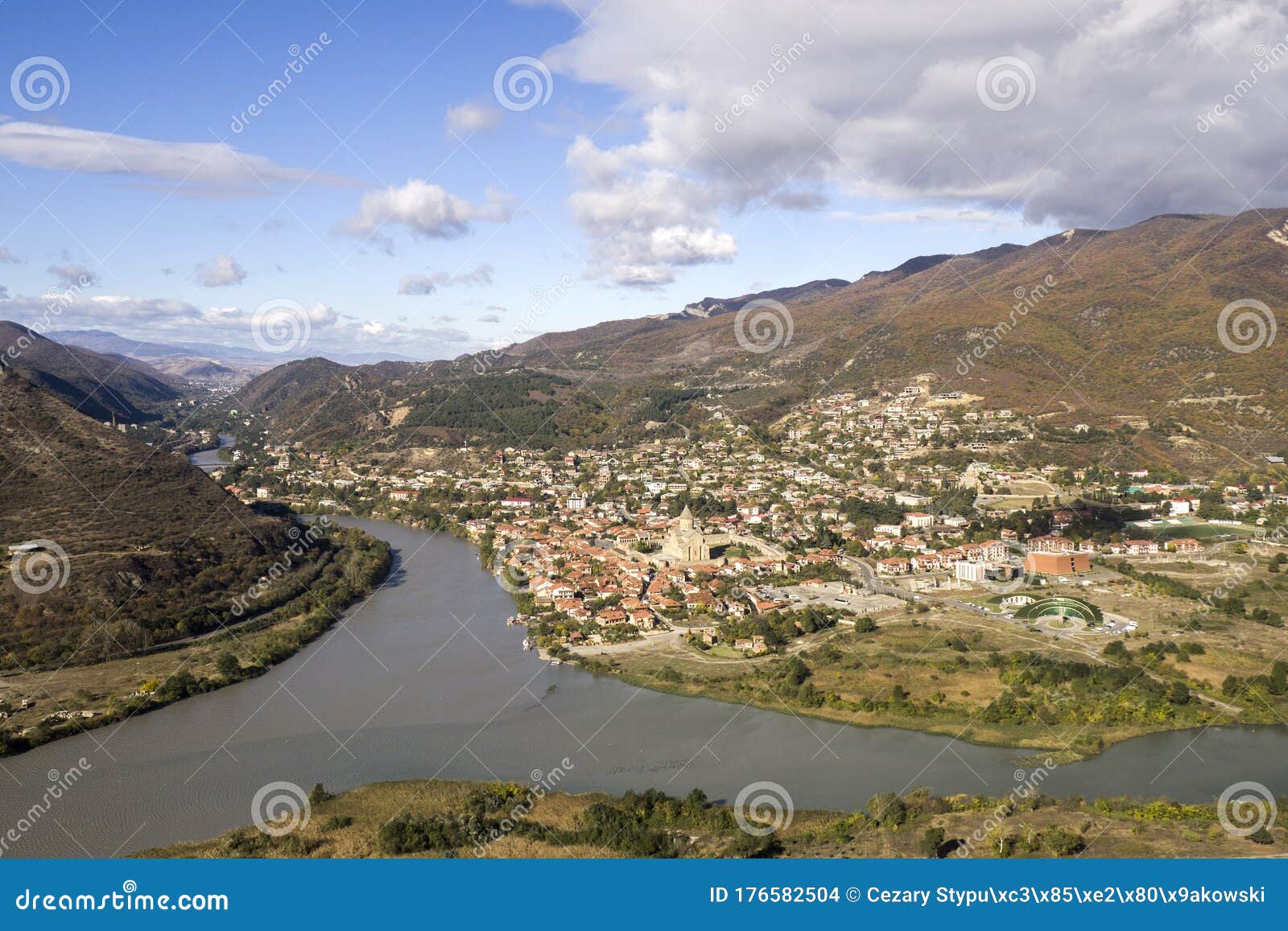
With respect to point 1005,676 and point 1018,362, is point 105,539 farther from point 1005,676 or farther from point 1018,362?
point 1018,362

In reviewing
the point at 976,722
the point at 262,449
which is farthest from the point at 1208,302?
the point at 262,449

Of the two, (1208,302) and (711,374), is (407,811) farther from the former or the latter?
(711,374)

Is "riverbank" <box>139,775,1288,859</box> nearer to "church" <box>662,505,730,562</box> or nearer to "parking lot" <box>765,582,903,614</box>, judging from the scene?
"parking lot" <box>765,582,903,614</box>

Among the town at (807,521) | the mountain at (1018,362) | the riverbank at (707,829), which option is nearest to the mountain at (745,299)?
the mountain at (1018,362)

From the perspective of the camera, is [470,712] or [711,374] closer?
[470,712]

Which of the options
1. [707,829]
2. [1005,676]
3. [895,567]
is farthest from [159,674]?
[895,567]
